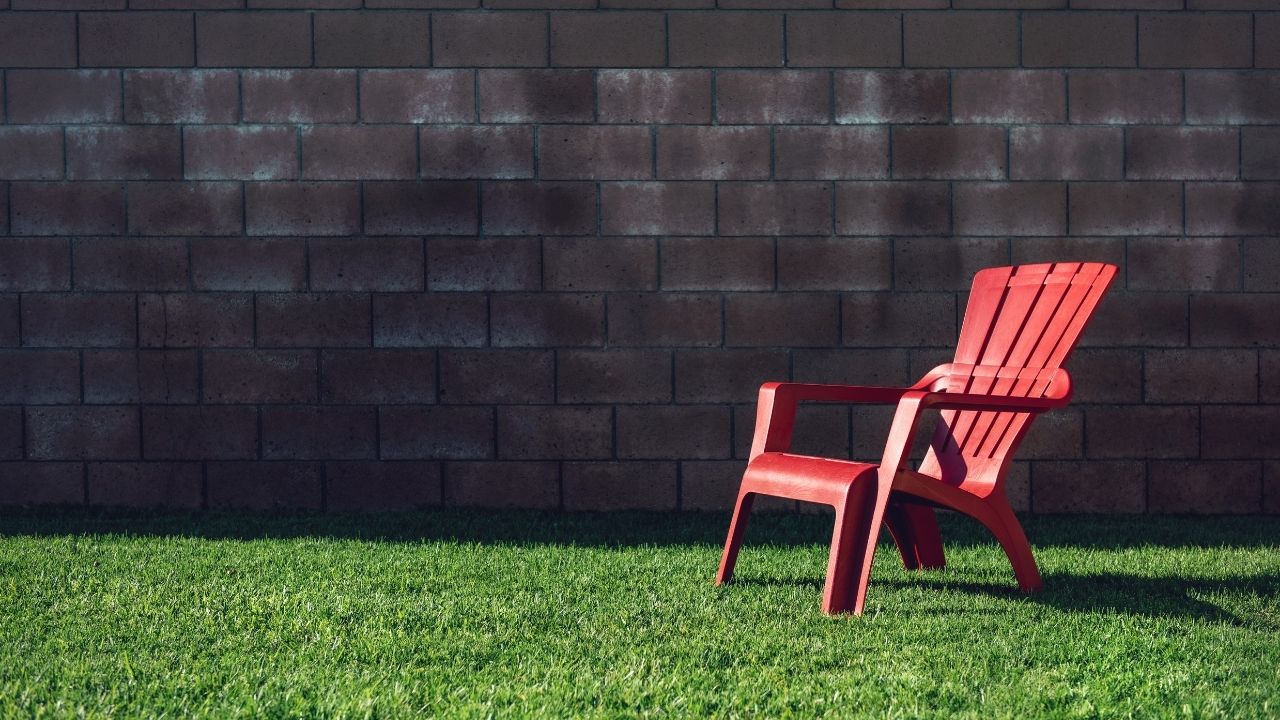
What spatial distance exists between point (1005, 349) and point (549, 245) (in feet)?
6.00

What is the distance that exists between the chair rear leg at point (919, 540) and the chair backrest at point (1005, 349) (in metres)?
0.14

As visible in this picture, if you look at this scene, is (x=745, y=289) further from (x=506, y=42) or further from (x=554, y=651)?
(x=554, y=651)

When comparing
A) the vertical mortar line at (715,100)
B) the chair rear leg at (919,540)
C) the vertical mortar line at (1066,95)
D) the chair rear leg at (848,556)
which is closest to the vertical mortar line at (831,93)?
the vertical mortar line at (715,100)

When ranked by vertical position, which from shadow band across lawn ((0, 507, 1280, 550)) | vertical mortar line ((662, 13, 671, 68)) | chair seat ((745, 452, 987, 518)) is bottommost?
shadow band across lawn ((0, 507, 1280, 550))

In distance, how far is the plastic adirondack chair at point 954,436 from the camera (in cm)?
266

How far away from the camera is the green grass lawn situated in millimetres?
2055

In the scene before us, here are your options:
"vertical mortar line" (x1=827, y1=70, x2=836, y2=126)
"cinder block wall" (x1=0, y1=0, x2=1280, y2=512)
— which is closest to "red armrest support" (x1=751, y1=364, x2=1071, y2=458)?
"cinder block wall" (x1=0, y1=0, x2=1280, y2=512)

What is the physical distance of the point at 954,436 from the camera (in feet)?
10.4

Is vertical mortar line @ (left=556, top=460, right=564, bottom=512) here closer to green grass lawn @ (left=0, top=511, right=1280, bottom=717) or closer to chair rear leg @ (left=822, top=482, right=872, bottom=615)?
green grass lawn @ (left=0, top=511, right=1280, bottom=717)

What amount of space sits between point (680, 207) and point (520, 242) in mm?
613

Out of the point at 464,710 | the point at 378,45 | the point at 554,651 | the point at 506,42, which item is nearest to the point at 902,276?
the point at 506,42

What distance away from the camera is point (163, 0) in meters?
4.31

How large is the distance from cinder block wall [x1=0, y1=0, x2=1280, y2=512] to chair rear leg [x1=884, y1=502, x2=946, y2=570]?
1.13m

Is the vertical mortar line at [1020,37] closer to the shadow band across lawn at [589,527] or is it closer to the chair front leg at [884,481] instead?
the shadow band across lawn at [589,527]
